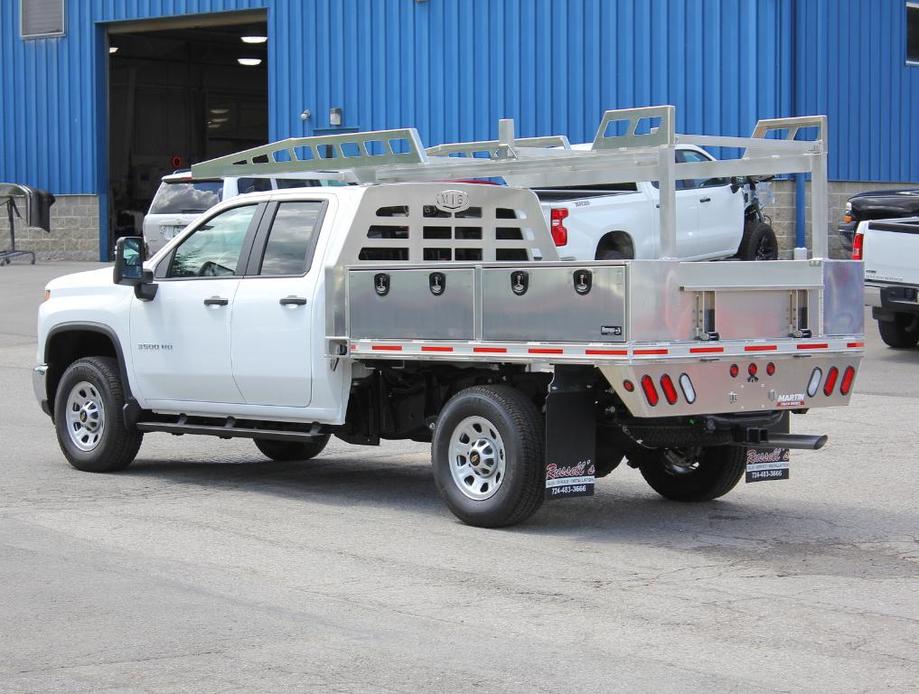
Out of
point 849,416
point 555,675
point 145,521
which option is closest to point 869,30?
point 849,416

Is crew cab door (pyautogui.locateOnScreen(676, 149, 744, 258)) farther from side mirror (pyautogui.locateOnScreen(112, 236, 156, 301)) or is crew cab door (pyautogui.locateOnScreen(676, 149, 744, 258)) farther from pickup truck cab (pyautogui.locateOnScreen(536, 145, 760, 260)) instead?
side mirror (pyautogui.locateOnScreen(112, 236, 156, 301))

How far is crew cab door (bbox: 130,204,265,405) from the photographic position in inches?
398

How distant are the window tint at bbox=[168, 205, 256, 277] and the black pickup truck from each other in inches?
516

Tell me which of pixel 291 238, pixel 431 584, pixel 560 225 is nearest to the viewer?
pixel 431 584

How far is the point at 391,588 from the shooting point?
23.5 ft

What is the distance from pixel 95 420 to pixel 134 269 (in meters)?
1.23

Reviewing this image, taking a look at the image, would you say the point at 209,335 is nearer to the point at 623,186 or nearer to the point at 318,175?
the point at 318,175

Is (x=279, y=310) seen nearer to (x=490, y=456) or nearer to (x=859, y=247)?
(x=490, y=456)

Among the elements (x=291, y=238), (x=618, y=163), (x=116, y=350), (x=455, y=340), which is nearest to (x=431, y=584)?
(x=455, y=340)

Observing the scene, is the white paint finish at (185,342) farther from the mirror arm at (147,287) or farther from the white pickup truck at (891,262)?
the white pickup truck at (891,262)

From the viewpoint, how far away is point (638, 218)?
1925cm

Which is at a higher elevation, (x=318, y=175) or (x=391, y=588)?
(x=318, y=175)

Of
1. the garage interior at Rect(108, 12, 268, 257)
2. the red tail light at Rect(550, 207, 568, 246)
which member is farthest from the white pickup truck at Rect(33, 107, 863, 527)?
the garage interior at Rect(108, 12, 268, 257)

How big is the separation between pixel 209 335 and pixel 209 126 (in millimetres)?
37570
